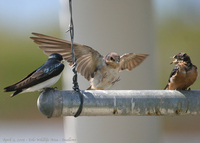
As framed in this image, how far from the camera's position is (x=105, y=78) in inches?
146

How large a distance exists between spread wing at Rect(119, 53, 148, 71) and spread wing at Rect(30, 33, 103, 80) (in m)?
0.49

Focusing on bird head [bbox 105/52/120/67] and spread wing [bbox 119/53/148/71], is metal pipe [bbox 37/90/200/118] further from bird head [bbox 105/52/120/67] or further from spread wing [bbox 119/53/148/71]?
spread wing [bbox 119/53/148/71]

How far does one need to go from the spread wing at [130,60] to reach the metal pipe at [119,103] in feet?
6.55

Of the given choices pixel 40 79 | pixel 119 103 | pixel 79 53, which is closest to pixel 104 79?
pixel 79 53

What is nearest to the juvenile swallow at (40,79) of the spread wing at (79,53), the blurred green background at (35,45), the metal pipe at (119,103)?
the metal pipe at (119,103)

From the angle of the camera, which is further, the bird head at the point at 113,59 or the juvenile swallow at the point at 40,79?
the bird head at the point at 113,59

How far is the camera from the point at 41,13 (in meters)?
13.6

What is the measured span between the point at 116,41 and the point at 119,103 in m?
2.14

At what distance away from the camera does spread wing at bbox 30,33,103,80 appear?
3.39m

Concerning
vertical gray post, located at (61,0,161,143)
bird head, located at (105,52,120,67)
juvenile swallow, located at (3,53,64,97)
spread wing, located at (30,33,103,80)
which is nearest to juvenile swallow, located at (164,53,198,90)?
bird head, located at (105,52,120,67)

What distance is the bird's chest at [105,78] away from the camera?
3.71m

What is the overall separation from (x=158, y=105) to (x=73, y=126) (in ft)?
7.28

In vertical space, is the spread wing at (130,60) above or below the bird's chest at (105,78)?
above

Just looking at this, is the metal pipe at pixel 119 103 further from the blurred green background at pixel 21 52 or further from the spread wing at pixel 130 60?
the blurred green background at pixel 21 52
